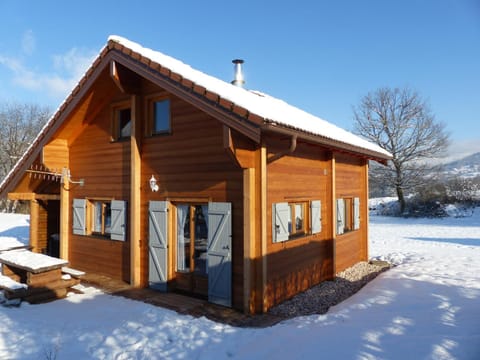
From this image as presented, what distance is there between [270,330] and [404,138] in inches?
980

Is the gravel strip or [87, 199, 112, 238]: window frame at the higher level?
[87, 199, 112, 238]: window frame

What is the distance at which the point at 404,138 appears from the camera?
25922 mm

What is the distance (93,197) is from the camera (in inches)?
327

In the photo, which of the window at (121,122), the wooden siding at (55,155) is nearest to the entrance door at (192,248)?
the window at (121,122)

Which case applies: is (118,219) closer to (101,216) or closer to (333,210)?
(101,216)

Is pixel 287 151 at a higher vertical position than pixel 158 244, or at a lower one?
higher

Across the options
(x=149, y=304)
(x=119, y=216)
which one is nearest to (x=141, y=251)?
(x=119, y=216)

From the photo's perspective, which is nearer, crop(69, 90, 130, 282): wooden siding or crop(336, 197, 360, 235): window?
crop(69, 90, 130, 282): wooden siding

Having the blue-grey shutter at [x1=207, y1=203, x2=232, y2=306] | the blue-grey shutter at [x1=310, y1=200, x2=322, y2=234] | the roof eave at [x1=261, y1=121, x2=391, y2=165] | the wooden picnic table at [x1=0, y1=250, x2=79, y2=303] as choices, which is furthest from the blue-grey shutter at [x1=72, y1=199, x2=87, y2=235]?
the roof eave at [x1=261, y1=121, x2=391, y2=165]

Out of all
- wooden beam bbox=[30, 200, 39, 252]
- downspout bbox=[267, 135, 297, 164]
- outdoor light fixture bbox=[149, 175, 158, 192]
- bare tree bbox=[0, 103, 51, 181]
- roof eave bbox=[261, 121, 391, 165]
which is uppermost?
bare tree bbox=[0, 103, 51, 181]

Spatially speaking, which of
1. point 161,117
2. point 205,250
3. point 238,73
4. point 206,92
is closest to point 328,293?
point 205,250

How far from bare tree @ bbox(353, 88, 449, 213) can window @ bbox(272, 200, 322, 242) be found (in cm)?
1976

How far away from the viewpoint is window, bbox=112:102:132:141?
7898 mm

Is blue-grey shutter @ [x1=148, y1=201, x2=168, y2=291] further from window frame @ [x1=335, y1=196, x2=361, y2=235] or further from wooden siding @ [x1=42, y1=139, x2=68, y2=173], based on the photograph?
window frame @ [x1=335, y1=196, x2=361, y2=235]
